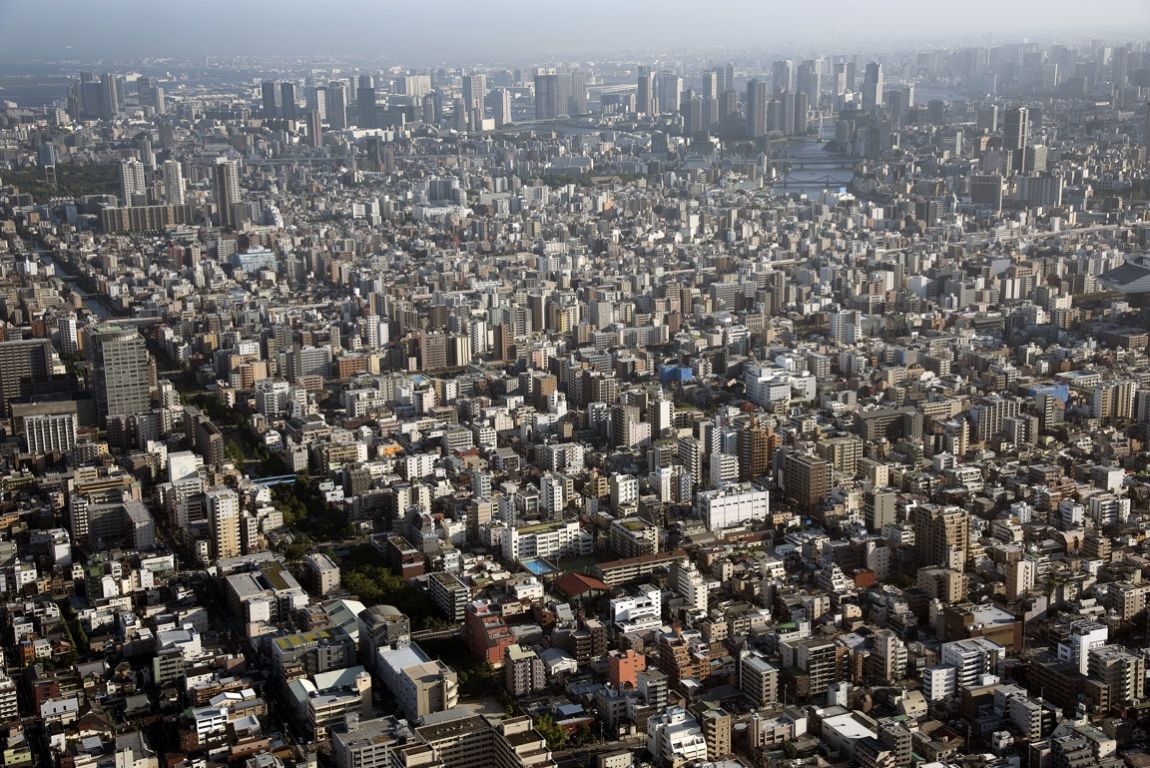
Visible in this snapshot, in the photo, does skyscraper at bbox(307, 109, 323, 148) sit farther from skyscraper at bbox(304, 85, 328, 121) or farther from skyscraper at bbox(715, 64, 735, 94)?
skyscraper at bbox(715, 64, 735, 94)

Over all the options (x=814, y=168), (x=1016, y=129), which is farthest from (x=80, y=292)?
(x=1016, y=129)

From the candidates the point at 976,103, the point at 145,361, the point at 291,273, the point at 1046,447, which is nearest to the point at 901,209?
the point at 976,103

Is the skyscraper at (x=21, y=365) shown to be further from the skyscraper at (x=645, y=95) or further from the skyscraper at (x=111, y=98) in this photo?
the skyscraper at (x=645, y=95)

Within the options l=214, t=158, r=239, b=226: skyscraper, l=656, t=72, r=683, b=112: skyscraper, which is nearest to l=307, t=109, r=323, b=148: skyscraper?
l=214, t=158, r=239, b=226: skyscraper

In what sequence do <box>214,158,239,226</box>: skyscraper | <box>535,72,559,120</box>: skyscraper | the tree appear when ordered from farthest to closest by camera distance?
1. <box>535,72,559,120</box>: skyscraper
2. <box>214,158,239,226</box>: skyscraper
3. the tree

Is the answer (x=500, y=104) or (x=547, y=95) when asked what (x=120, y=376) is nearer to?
(x=500, y=104)
